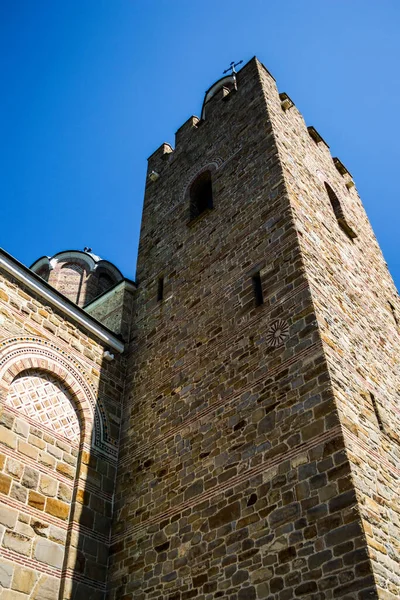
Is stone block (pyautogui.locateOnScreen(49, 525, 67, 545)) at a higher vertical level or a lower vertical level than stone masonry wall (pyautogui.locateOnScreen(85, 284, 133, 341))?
lower

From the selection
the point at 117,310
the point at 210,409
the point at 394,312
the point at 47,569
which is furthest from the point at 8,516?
the point at 394,312

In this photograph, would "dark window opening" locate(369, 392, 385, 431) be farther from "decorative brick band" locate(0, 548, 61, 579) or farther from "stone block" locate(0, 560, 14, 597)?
"stone block" locate(0, 560, 14, 597)

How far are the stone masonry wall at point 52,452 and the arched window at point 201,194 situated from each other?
170 inches

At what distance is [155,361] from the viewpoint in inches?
394

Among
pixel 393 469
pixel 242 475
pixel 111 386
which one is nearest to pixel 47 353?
pixel 111 386

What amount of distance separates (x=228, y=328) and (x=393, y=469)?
313 centimetres

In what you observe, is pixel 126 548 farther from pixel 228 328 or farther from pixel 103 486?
pixel 228 328

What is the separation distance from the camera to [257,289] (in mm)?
8914

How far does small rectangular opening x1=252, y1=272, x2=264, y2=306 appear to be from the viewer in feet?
28.6

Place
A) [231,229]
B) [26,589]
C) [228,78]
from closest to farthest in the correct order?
1. [26,589]
2. [231,229]
3. [228,78]

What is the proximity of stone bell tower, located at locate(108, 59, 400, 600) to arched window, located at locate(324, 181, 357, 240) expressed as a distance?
6 centimetres

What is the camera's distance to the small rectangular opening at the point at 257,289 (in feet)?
28.6

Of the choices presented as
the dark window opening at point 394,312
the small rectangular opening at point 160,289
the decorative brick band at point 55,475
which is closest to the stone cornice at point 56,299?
the small rectangular opening at point 160,289

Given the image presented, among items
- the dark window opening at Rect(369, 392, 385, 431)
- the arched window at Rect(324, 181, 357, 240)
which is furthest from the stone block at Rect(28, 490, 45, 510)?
the arched window at Rect(324, 181, 357, 240)
